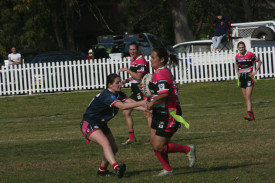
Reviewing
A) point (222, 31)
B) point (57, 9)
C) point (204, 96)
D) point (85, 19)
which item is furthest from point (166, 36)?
point (204, 96)

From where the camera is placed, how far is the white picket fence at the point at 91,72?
25.9 metres

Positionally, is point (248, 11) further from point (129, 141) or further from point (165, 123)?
point (165, 123)

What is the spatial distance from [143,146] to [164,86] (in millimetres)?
3760

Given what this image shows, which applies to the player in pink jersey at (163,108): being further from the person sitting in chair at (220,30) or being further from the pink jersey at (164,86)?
the person sitting in chair at (220,30)

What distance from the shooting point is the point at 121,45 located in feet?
91.1

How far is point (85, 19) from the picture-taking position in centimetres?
5525

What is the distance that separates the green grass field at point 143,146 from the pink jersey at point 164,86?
3.34 feet

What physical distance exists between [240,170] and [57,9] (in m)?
33.4

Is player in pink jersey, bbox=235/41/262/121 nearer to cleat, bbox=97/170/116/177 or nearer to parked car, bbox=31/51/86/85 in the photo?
cleat, bbox=97/170/116/177

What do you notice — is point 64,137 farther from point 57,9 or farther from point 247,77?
point 57,9

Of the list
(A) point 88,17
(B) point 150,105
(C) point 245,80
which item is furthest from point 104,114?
(A) point 88,17

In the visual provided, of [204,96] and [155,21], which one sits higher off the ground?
[155,21]

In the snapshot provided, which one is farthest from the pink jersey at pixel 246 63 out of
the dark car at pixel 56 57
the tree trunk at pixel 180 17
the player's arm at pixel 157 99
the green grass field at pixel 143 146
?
the tree trunk at pixel 180 17

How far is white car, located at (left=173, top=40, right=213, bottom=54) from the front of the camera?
90.1ft
